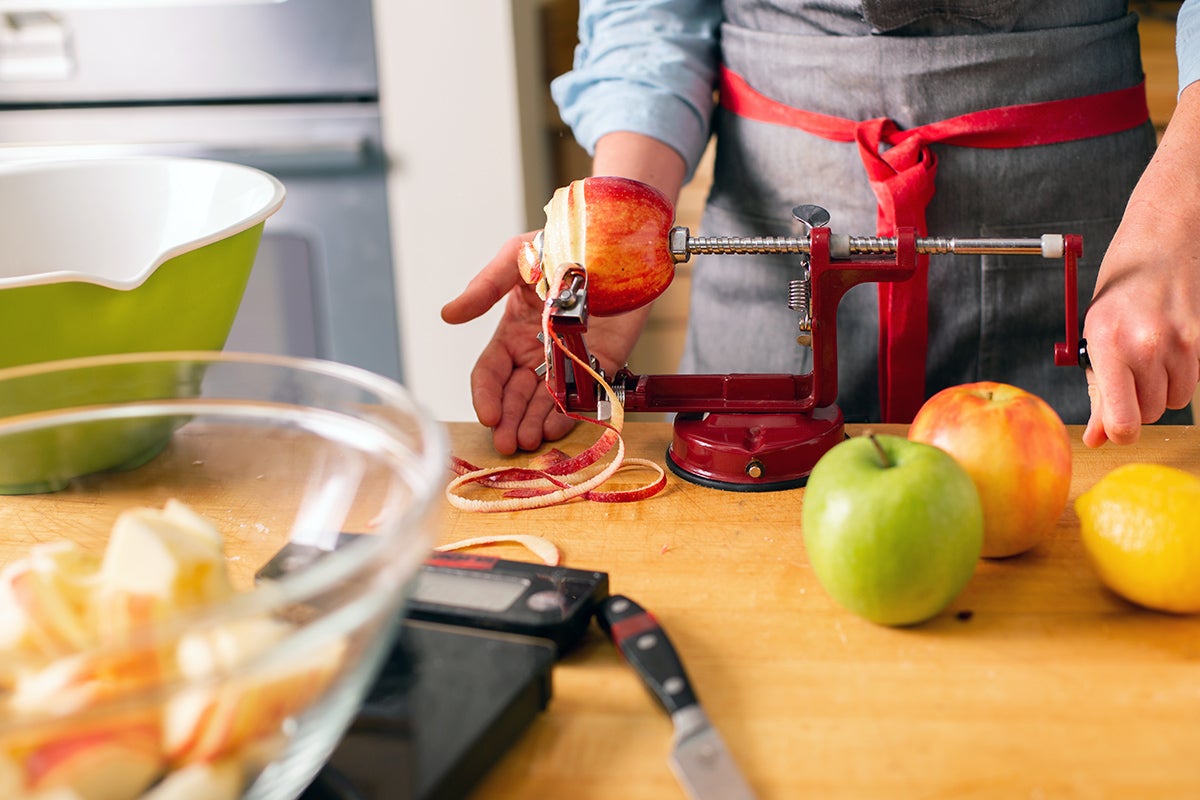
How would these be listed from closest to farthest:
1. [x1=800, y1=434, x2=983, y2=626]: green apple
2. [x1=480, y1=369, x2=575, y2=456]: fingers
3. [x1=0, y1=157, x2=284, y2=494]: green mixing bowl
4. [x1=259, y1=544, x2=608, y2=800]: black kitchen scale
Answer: [x1=259, y1=544, x2=608, y2=800]: black kitchen scale, [x1=800, y1=434, x2=983, y2=626]: green apple, [x1=0, y1=157, x2=284, y2=494]: green mixing bowl, [x1=480, y1=369, x2=575, y2=456]: fingers

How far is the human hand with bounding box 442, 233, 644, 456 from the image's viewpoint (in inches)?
39.4

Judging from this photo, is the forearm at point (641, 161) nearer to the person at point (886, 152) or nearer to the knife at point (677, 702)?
the person at point (886, 152)

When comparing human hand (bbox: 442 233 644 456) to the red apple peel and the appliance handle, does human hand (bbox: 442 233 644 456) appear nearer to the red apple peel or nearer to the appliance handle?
the red apple peel

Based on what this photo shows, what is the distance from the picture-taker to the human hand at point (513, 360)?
3.29ft

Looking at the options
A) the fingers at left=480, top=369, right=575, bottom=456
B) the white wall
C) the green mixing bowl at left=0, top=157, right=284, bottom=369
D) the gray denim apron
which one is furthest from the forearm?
the white wall

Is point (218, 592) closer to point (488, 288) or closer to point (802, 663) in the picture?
point (802, 663)

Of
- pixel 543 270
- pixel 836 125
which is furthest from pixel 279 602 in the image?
pixel 836 125

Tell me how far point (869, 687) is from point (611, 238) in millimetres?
409

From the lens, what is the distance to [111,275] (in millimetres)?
1017

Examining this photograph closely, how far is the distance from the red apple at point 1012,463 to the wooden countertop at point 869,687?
0.03 m

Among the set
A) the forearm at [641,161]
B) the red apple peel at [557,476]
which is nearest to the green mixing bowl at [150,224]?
the red apple peel at [557,476]

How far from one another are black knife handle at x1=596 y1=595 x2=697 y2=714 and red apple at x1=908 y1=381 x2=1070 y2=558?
0.24m

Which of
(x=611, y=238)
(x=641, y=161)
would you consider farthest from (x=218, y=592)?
(x=641, y=161)

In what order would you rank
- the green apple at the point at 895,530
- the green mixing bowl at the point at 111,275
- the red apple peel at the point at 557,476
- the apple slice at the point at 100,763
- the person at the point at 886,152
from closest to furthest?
the apple slice at the point at 100,763 < the green apple at the point at 895,530 < the green mixing bowl at the point at 111,275 < the red apple peel at the point at 557,476 < the person at the point at 886,152
